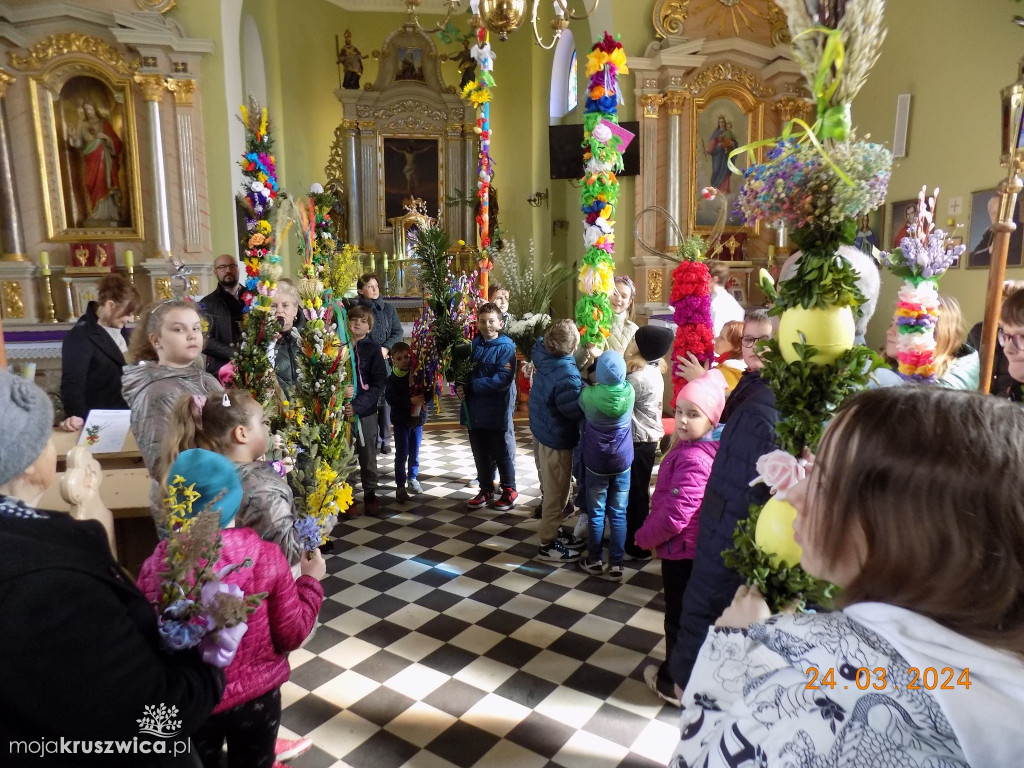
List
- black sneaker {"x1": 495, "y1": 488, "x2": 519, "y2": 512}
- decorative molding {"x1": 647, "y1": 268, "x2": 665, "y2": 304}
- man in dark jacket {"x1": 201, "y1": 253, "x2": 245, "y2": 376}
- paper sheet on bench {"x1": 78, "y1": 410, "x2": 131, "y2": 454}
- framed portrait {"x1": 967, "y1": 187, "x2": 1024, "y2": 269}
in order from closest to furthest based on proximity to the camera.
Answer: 1. paper sheet on bench {"x1": 78, "y1": 410, "x2": 131, "y2": 454}
2. man in dark jacket {"x1": 201, "y1": 253, "x2": 245, "y2": 376}
3. black sneaker {"x1": 495, "y1": 488, "x2": 519, "y2": 512}
4. framed portrait {"x1": 967, "y1": 187, "x2": 1024, "y2": 269}
5. decorative molding {"x1": 647, "y1": 268, "x2": 665, "y2": 304}

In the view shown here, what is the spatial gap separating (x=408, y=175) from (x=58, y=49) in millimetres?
5520

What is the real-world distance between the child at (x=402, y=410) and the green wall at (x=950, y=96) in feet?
→ 19.6

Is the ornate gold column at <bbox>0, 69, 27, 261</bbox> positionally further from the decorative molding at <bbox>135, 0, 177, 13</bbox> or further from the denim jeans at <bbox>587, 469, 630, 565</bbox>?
the denim jeans at <bbox>587, 469, 630, 565</bbox>

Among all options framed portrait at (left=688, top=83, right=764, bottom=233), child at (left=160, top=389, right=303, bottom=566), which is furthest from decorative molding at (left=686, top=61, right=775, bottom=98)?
child at (left=160, top=389, right=303, bottom=566)

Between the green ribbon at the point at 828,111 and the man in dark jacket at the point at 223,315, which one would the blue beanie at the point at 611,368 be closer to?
the green ribbon at the point at 828,111

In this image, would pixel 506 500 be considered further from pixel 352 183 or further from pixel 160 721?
pixel 352 183

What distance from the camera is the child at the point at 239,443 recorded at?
2.04 meters

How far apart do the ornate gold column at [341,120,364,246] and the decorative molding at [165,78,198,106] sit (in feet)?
12.5

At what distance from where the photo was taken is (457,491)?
17.4 feet

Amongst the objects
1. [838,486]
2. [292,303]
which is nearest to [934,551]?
[838,486]

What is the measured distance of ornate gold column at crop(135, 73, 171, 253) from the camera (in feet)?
25.6

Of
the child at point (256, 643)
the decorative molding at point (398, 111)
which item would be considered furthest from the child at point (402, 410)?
the decorative molding at point (398, 111)

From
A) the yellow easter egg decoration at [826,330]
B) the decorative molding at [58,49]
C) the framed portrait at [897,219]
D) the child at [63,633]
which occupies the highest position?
the decorative molding at [58,49]

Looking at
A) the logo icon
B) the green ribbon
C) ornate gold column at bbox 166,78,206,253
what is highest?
ornate gold column at bbox 166,78,206,253
